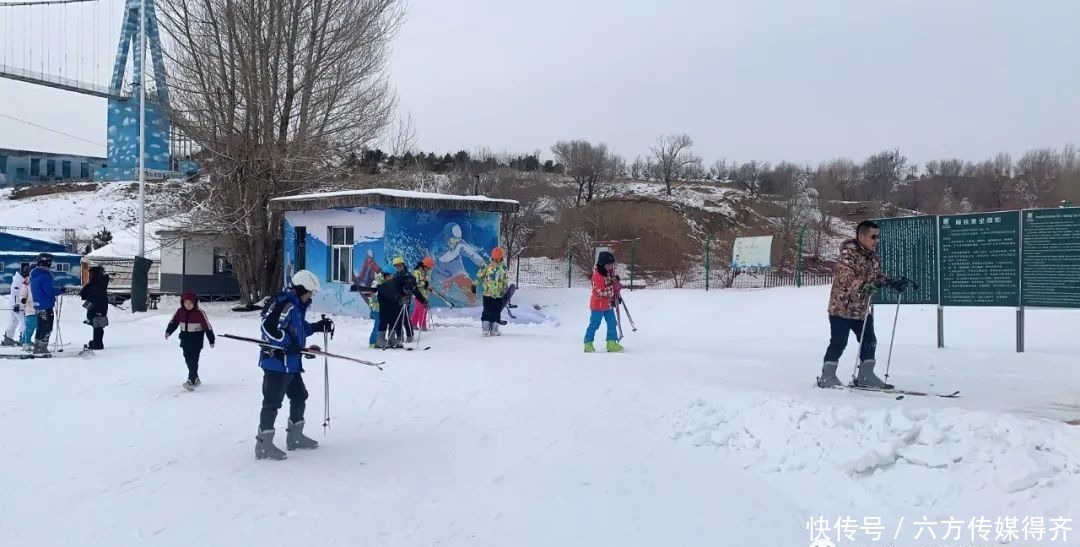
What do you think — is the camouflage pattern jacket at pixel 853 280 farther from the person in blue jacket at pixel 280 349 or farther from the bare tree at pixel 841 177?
the bare tree at pixel 841 177

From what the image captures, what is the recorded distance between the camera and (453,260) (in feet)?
73.0

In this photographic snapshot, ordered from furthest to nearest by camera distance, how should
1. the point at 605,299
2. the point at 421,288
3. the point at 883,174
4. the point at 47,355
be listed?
the point at 883,174 → the point at 421,288 → the point at 47,355 → the point at 605,299

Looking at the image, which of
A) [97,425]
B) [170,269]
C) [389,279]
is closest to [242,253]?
[170,269]

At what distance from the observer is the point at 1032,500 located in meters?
5.36

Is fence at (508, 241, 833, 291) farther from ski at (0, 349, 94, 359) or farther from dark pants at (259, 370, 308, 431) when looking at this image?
dark pants at (259, 370, 308, 431)

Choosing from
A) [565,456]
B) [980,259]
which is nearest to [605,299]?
[980,259]

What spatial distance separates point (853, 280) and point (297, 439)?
19.5ft

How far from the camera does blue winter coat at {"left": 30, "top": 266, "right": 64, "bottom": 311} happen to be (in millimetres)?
14695

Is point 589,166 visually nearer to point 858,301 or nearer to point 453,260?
point 453,260

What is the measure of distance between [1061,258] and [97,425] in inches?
467

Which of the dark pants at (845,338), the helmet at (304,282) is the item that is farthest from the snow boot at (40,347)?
the dark pants at (845,338)

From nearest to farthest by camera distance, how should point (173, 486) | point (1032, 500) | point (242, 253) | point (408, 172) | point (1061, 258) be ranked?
point (1032, 500) < point (173, 486) < point (1061, 258) < point (242, 253) < point (408, 172)

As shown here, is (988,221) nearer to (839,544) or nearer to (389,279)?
(839,544)

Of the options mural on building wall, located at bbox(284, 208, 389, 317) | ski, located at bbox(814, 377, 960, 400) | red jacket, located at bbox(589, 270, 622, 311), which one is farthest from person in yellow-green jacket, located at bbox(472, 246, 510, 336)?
ski, located at bbox(814, 377, 960, 400)
